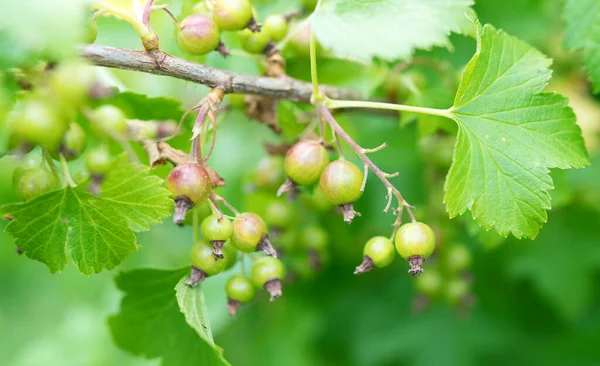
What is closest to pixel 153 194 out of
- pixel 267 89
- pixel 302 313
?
pixel 267 89

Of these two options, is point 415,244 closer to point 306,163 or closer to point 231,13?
point 306,163

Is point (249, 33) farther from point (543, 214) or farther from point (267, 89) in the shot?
point (543, 214)

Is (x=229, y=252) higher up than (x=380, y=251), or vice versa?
(x=380, y=251)

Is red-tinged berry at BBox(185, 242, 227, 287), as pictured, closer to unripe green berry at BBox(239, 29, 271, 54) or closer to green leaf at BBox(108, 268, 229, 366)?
green leaf at BBox(108, 268, 229, 366)

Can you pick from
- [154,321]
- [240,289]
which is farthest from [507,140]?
[154,321]

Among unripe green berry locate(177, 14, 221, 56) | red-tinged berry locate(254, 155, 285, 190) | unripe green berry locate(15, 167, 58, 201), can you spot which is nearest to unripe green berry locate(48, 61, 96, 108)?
unripe green berry locate(15, 167, 58, 201)
